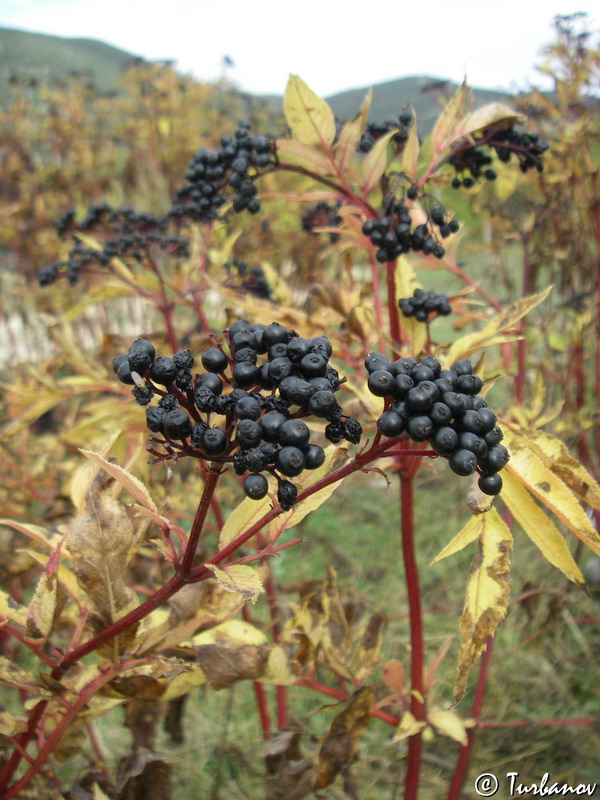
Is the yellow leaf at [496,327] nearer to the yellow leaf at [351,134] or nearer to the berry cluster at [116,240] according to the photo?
the yellow leaf at [351,134]

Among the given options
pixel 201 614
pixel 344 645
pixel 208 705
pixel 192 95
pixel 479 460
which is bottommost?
pixel 208 705

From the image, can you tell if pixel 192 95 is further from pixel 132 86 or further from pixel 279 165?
pixel 279 165

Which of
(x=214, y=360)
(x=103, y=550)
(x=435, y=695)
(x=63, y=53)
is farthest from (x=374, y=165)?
(x=63, y=53)

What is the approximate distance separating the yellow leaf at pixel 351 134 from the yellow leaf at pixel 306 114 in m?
0.02

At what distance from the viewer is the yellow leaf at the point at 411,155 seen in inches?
41.8

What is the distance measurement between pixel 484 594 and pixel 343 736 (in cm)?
55

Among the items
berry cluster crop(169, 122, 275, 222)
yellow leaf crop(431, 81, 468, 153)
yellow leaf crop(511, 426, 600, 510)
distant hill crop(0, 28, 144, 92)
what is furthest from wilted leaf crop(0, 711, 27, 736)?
distant hill crop(0, 28, 144, 92)

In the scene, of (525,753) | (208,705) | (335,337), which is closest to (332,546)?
(208,705)

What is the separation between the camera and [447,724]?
1158 millimetres

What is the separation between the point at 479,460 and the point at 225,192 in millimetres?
1019

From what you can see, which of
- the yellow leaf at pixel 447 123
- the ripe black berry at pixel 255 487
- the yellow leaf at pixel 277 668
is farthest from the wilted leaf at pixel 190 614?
the yellow leaf at pixel 447 123

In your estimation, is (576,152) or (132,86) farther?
(132,86)

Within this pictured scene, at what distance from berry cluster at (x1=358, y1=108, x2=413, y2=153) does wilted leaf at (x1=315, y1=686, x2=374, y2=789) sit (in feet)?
3.70

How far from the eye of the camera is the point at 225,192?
57.9 inches
